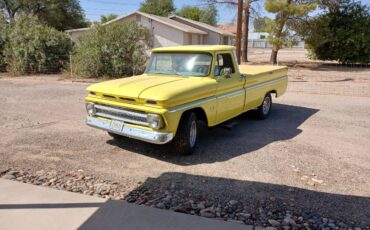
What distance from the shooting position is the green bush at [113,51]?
15.5 m

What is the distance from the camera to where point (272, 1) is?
72.1 ft

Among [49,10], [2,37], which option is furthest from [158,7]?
[2,37]

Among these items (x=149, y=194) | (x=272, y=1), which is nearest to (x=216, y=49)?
(x=149, y=194)

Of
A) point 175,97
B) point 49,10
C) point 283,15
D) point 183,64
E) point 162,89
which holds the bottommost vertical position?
point 175,97

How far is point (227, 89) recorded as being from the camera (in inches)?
246

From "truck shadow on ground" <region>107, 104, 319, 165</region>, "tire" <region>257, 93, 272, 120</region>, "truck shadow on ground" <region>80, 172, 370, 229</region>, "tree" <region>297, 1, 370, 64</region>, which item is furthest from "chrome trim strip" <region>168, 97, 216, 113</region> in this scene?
"tree" <region>297, 1, 370, 64</region>

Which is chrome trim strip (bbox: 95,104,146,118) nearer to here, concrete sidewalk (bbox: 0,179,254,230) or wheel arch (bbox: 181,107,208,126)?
wheel arch (bbox: 181,107,208,126)

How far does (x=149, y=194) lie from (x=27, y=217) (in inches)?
53.3

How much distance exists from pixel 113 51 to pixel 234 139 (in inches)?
418

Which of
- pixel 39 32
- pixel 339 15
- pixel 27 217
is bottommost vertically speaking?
pixel 27 217

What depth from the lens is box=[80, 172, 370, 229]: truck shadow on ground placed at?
350cm

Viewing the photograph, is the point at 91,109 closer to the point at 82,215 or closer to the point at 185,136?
the point at 185,136

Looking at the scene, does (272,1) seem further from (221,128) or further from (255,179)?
(255,179)

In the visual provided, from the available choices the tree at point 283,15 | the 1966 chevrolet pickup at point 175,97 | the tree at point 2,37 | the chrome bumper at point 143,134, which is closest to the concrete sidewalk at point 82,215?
the chrome bumper at point 143,134
